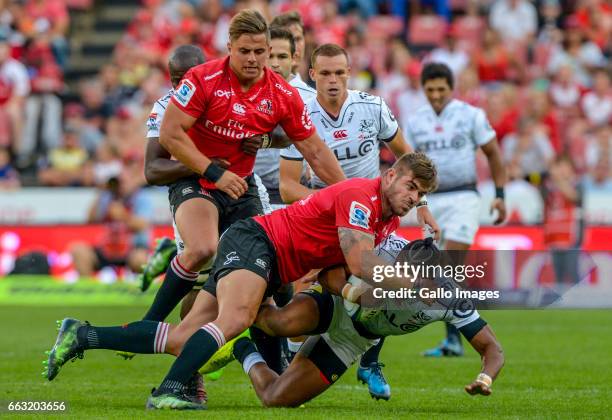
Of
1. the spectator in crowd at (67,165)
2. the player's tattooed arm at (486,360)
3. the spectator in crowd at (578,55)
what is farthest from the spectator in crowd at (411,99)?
the player's tattooed arm at (486,360)

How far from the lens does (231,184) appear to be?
9.07 meters

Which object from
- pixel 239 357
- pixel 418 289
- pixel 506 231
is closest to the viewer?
pixel 418 289

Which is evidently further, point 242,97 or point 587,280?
point 587,280

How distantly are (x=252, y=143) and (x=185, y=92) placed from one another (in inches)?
27.5

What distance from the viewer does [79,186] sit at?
72.2ft

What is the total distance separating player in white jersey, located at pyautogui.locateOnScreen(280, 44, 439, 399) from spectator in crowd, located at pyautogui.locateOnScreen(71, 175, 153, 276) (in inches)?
357

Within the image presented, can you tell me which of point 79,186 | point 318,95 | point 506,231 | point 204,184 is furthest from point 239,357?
point 79,186

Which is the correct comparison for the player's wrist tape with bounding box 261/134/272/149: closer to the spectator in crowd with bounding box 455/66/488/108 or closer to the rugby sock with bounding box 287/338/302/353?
the rugby sock with bounding box 287/338/302/353

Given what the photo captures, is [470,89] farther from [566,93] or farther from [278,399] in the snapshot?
[278,399]

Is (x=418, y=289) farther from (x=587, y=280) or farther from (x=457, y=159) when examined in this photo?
(x=457, y=159)

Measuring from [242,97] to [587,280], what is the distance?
380cm

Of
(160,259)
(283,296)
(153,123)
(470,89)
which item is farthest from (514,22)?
(153,123)

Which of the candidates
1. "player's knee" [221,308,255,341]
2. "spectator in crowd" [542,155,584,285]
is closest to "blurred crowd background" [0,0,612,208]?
"spectator in crowd" [542,155,584,285]

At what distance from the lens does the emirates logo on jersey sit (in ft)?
30.8
